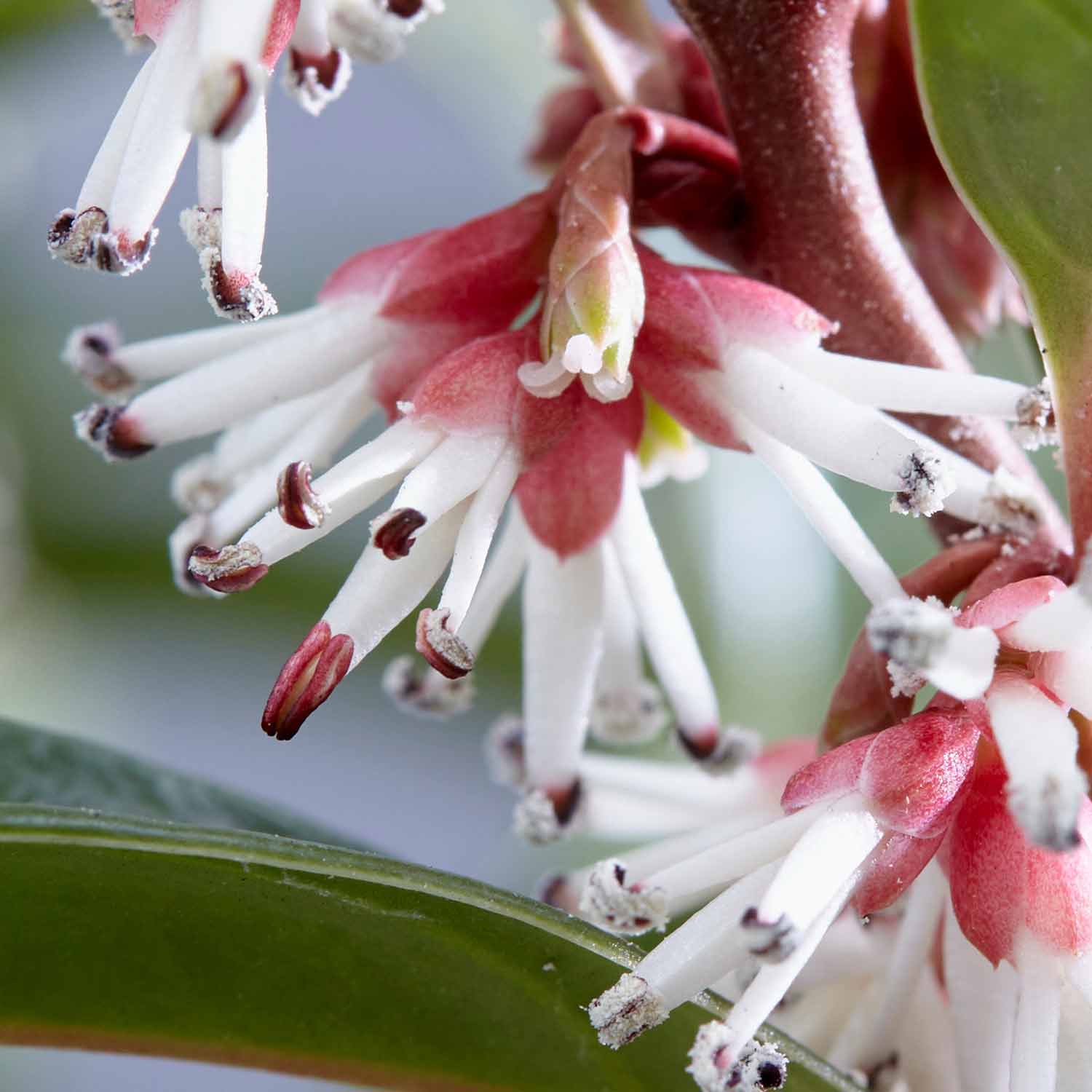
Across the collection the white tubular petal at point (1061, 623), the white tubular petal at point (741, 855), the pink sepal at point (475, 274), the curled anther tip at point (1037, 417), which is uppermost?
the pink sepal at point (475, 274)

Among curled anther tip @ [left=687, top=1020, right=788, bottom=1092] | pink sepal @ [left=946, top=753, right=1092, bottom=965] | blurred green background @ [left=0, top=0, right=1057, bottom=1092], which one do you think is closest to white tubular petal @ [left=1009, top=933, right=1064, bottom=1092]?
pink sepal @ [left=946, top=753, right=1092, bottom=965]

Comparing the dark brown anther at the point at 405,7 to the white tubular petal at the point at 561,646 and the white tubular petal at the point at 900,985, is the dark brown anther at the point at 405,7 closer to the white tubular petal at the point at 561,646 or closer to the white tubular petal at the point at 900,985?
the white tubular petal at the point at 561,646

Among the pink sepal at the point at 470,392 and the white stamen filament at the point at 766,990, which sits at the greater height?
the pink sepal at the point at 470,392

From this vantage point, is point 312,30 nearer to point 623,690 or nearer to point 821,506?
point 821,506

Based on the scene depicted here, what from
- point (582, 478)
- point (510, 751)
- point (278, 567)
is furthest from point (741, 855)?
point (278, 567)

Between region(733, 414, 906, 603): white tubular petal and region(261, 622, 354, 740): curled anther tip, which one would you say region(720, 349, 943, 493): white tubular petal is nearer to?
region(733, 414, 906, 603): white tubular petal

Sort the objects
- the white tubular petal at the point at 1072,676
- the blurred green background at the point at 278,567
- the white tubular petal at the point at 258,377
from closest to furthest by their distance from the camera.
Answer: the white tubular petal at the point at 1072,676
the white tubular petal at the point at 258,377
the blurred green background at the point at 278,567

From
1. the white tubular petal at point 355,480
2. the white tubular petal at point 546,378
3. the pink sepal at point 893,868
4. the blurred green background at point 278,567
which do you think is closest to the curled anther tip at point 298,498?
the white tubular petal at point 355,480
